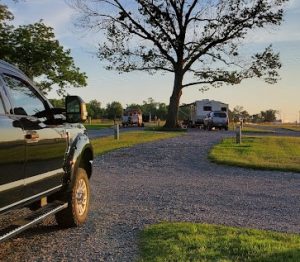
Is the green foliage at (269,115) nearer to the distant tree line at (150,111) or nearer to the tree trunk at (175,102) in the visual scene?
the distant tree line at (150,111)

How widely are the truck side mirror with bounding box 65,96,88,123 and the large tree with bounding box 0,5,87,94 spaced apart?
147 ft

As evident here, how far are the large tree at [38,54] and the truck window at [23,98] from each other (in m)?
44.8

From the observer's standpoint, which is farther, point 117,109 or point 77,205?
point 117,109

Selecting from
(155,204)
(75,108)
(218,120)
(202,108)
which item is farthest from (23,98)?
(202,108)

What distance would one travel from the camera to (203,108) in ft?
195

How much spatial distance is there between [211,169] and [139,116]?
47394 millimetres

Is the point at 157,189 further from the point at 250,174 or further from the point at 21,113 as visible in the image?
the point at 21,113

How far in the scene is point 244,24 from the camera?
44812 mm

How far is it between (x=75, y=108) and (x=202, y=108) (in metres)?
52.8

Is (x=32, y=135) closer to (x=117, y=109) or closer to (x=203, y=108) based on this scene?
(x=203, y=108)

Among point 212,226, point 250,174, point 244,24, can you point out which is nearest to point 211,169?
point 250,174

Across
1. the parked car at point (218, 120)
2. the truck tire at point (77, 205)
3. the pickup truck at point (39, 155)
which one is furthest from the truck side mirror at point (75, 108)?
the parked car at point (218, 120)

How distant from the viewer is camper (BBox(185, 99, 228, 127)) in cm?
5922

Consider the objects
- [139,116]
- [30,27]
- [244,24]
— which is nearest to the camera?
[244,24]
